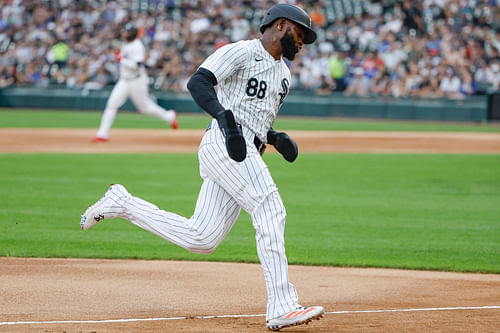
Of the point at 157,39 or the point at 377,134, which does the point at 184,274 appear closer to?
the point at 377,134

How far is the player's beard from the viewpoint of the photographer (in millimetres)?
4906

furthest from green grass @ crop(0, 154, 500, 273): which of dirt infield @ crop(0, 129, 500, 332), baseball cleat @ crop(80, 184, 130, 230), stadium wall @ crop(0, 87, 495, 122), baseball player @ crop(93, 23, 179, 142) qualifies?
stadium wall @ crop(0, 87, 495, 122)

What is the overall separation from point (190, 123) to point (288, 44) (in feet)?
69.6

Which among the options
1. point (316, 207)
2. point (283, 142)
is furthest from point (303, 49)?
point (283, 142)

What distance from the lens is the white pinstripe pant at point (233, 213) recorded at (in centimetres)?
465

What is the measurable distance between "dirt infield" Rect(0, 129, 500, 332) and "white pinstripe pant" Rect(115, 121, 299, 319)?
0.37 metres

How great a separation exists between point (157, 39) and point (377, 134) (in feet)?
38.0

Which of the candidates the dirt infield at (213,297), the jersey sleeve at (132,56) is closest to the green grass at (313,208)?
the dirt infield at (213,297)

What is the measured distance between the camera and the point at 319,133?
73.7 feet

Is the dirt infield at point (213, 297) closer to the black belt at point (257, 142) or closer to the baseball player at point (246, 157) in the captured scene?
the baseball player at point (246, 157)

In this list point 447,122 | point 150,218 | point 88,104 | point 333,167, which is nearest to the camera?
point 150,218

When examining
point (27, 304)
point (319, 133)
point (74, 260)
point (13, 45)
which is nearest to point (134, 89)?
point (319, 133)

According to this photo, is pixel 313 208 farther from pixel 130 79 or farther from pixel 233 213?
pixel 130 79

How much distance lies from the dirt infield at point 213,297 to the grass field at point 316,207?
0.54 m
